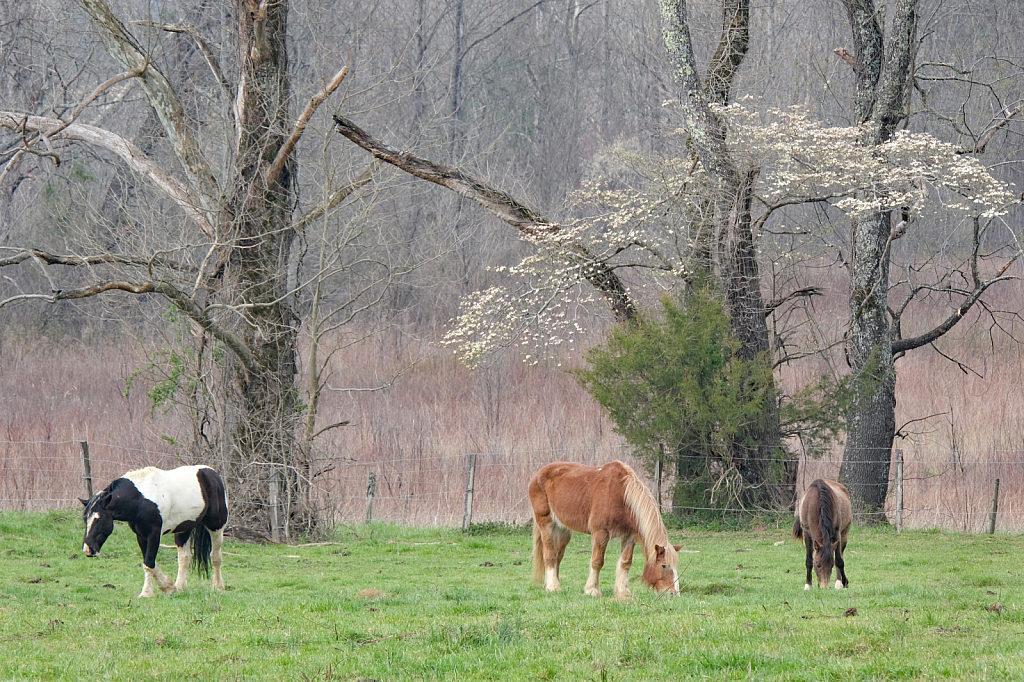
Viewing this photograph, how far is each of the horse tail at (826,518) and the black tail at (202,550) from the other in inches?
253

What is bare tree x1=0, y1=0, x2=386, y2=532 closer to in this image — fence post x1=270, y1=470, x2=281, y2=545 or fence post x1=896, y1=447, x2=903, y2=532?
fence post x1=270, y1=470, x2=281, y2=545

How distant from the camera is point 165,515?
948 cm

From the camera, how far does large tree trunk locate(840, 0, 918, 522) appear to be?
17.9m

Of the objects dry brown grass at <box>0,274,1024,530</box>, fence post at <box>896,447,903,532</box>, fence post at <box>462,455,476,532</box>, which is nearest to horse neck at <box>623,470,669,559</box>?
dry brown grass at <box>0,274,1024,530</box>

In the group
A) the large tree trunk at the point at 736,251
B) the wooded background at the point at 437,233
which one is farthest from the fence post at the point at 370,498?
the large tree trunk at the point at 736,251

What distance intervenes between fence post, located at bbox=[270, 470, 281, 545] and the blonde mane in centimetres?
797

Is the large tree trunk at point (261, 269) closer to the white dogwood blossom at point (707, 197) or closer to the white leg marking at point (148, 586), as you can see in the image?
the white dogwood blossom at point (707, 197)

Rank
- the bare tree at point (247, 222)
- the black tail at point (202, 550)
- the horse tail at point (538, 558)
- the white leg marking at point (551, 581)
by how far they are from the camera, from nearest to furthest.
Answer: the white leg marking at point (551, 581) → the horse tail at point (538, 558) → the black tail at point (202, 550) → the bare tree at point (247, 222)

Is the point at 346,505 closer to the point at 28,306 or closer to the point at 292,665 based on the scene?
the point at 292,665

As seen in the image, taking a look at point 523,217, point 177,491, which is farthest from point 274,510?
point 523,217

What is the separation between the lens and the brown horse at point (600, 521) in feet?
28.7

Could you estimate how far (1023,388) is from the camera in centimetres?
2319

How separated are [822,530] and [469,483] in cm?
879

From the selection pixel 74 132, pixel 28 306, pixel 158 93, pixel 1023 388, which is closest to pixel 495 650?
pixel 158 93
